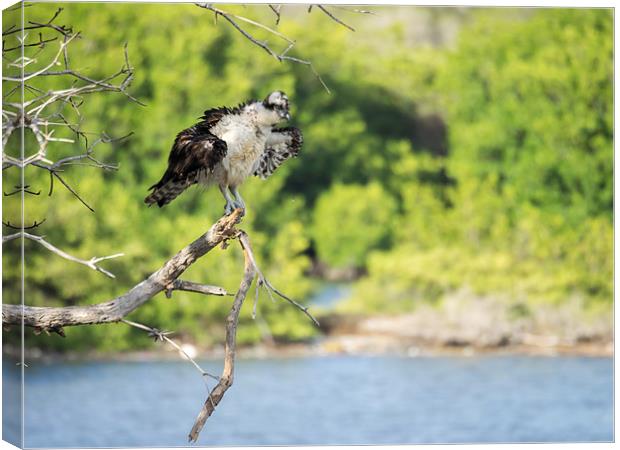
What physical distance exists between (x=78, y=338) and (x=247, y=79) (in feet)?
8.18

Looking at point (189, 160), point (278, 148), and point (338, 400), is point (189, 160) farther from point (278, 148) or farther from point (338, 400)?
point (338, 400)

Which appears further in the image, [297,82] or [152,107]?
[297,82]

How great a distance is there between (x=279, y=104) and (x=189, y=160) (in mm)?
438

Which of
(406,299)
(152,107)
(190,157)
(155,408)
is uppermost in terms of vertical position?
(152,107)

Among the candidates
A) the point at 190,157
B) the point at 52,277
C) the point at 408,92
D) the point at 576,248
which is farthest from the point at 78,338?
the point at 190,157

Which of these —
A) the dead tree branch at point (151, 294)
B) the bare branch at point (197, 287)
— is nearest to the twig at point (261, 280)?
the dead tree branch at point (151, 294)

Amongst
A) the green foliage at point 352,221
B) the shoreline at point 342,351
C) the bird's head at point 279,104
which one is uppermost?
the bird's head at point 279,104

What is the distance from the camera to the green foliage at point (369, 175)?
978cm

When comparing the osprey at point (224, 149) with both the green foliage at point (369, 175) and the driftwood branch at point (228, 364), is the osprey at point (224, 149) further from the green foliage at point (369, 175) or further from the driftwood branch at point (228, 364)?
the green foliage at point (369, 175)

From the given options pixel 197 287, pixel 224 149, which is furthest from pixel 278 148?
pixel 197 287

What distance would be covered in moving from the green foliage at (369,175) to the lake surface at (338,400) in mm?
352

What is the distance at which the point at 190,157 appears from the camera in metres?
4.96

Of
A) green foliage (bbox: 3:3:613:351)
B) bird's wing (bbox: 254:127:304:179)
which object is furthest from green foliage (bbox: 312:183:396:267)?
bird's wing (bbox: 254:127:304:179)

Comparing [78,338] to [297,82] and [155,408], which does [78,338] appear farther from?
[297,82]
